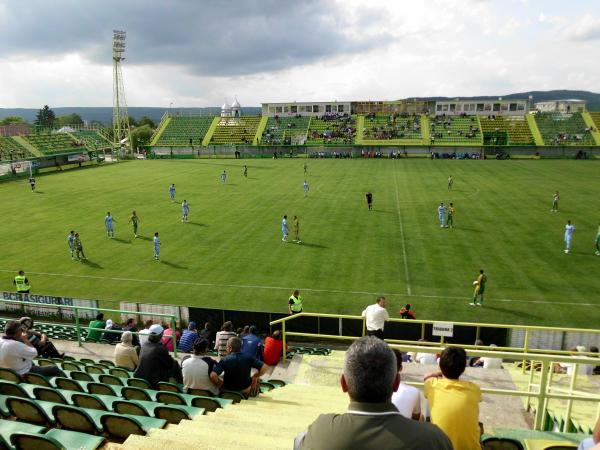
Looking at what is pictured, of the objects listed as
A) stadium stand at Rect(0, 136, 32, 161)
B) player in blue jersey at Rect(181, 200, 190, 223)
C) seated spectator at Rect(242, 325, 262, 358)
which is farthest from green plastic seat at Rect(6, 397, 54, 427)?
stadium stand at Rect(0, 136, 32, 161)

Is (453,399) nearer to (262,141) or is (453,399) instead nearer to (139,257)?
(139,257)

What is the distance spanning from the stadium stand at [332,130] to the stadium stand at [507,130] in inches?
885

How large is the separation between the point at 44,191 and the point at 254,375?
145 ft

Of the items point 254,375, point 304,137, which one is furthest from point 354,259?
point 304,137

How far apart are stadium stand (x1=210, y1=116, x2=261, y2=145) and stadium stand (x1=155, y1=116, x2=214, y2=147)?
8.47ft

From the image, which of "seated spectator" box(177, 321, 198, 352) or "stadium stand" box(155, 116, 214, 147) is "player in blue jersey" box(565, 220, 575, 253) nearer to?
"seated spectator" box(177, 321, 198, 352)

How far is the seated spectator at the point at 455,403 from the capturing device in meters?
4.17

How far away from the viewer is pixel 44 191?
44.3m

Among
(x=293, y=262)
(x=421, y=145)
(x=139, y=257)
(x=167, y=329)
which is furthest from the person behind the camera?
(x=421, y=145)

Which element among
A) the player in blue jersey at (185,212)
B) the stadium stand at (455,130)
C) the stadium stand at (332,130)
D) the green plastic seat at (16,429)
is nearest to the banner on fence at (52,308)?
the green plastic seat at (16,429)

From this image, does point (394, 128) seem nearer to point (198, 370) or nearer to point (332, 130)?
point (332, 130)

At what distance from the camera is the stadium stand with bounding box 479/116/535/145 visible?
7269 centimetres

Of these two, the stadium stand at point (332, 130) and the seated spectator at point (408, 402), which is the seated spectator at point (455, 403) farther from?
the stadium stand at point (332, 130)

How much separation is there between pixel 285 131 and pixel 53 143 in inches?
1507
